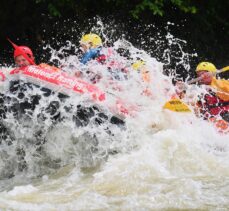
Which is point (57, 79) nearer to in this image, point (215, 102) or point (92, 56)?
point (92, 56)

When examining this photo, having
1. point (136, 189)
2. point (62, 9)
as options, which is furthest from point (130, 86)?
point (62, 9)

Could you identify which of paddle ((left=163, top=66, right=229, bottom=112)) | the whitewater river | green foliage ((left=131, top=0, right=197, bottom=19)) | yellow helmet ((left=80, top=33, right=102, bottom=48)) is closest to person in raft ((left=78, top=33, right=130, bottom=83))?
yellow helmet ((left=80, top=33, right=102, bottom=48))

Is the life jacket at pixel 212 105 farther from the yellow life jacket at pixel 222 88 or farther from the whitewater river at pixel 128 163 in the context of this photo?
the whitewater river at pixel 128 163

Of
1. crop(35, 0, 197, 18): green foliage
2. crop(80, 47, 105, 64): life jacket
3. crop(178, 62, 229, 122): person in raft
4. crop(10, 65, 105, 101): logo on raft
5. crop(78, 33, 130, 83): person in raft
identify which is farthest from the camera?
crop(35, 0, 197, 18): green foliage

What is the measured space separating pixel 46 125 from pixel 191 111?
2014mm

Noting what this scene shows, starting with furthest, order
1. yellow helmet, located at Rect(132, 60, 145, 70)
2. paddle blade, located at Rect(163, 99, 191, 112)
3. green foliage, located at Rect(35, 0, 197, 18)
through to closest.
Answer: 1. green foliage, located at Rect(35, 0, 197, 18)
2. yellow helmet, located at Rect(132, 60, 145, 70)
3. paddle blade, located at Rect(163, 99, 191, 112)

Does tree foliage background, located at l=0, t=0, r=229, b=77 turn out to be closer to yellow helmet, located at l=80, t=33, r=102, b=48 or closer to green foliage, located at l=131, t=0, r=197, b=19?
green foliage, located at l=131, t=0, r=197, b=19

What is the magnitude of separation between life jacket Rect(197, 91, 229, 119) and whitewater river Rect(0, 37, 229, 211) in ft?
0.65

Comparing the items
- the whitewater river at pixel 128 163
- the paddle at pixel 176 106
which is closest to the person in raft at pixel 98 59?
the whitewater river at pixel 128 163

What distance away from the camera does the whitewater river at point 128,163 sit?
553 centimetres

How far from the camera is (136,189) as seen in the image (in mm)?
5812

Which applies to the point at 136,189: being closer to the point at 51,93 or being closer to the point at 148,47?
the point at 51,93

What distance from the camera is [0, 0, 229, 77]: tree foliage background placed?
11.8m

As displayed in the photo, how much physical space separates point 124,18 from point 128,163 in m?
6.05
